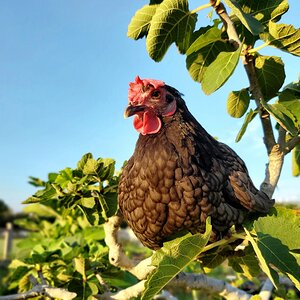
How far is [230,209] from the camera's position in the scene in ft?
3.68

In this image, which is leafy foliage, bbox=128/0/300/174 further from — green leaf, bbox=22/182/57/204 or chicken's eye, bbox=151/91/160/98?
green leaf, bbox=22/182/57/204

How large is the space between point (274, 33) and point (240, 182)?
0.47 meters

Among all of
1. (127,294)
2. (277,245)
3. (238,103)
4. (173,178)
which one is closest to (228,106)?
(238,103)

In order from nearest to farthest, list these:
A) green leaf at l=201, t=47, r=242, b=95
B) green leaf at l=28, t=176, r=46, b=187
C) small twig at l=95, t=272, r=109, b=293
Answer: green leaf at l=201, t=47, r=242, b=95 < small twig at l=95, t=272, r=109, b=293 < green leaf at l=28, t=176, r=46, b=187

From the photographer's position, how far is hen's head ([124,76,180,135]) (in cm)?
113

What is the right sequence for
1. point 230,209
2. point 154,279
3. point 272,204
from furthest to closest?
point 272,204, point 230,209, point 154,279

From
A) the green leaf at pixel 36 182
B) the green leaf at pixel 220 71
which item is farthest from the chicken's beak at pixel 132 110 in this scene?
the green leaf at pixel 36 182

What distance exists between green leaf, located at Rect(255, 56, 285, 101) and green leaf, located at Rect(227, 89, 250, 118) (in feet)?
0.25

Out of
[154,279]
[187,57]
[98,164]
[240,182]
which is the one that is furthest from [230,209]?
[187,57]

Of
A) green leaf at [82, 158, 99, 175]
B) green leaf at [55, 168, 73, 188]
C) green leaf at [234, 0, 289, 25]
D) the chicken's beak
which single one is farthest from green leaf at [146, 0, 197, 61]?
green leaf at [55, 168, 73, 188]

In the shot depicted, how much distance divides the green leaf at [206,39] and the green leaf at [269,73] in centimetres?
16

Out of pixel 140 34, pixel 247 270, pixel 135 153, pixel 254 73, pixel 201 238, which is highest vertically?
pixel 140 34

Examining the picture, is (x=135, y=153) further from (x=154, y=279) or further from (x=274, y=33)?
(x=274, y=33)

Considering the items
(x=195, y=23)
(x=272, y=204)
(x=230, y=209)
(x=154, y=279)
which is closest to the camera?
(x=154, y=279)
